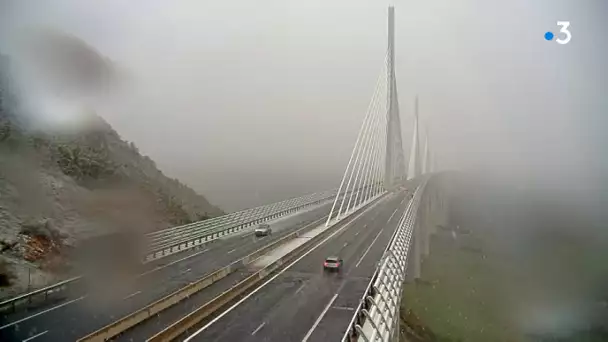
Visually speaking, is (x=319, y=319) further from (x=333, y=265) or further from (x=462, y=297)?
(x=462, y=297)

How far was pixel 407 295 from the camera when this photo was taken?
13969 millimetres

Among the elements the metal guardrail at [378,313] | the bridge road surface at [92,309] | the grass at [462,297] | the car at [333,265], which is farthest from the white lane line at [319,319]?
the grass at [462,297]

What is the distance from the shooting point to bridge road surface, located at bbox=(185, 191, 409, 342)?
17.9ft

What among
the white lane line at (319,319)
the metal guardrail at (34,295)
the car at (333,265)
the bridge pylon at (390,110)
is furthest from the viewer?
the bridge pylon at (390,110)

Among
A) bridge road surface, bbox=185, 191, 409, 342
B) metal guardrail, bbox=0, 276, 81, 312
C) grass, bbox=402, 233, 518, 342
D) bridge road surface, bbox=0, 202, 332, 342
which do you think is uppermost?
metal guardrail, bbox=0, 276, 81, 312

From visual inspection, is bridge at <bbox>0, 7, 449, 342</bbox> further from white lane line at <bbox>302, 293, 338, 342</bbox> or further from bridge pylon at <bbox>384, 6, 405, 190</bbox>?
bridge pylon at <bbox>384, 6, 405, 190</bbox>

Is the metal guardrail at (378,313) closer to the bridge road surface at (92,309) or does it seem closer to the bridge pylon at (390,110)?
the bridge road surface at (92,309)

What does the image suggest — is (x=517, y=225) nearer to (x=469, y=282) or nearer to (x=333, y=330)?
(x=469, y=282)

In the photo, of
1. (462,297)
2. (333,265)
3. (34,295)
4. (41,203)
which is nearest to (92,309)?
(34,295)

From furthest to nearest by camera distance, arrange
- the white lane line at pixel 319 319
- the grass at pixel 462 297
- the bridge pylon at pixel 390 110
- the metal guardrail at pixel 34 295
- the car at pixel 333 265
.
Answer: the bridge pylon at pixel 390 110 → the grass at pixel 462 297 → the car at pixel 333 265 → the metal guardrail at pixel 34 295 → the white lane line at pixel 319 319

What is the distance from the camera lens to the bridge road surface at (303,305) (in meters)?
5.46

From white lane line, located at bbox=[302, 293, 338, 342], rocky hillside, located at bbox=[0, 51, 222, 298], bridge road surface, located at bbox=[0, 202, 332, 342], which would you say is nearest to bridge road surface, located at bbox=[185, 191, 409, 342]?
white lane line, located at bbox=[302, 293, 338, 342]

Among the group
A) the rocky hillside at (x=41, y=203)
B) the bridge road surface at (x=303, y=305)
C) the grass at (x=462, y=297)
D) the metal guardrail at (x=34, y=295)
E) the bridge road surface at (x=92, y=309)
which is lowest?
the grass at (x=462, y=297)

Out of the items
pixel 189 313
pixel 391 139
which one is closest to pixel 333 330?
pixel 189 313
